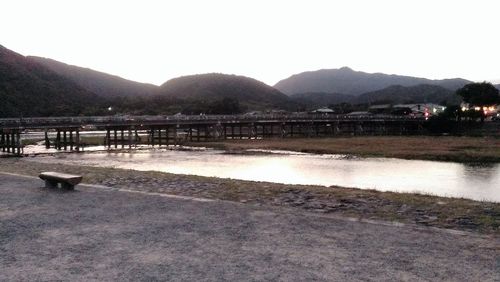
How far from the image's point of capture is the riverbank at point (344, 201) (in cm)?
906

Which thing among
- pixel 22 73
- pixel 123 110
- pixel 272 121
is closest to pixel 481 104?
pixel 272 121

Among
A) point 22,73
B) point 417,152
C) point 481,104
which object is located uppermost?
point 22,73

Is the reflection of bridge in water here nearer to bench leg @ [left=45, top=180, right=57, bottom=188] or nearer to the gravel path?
A: bench leg @ [left=45, top=180, right=57, bottom=188]

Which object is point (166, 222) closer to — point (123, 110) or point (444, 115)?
point (444, 115)

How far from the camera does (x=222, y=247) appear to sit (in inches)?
266

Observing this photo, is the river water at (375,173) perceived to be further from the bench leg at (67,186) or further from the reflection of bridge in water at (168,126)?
the reflection of bridge in water at (168,126)

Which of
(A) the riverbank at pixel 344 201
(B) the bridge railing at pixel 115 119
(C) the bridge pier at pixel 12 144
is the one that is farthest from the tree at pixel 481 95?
(A) the riverbank at pixel 344 201

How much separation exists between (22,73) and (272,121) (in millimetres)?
97341

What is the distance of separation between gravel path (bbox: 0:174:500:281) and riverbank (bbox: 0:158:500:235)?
923 millimetres

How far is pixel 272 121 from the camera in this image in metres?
74.9

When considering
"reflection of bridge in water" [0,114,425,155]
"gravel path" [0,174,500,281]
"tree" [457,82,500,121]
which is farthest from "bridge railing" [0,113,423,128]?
"gravel path" [0,174,500,281]

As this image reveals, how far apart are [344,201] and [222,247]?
17.3 feet

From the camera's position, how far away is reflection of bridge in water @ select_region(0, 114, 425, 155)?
164ft

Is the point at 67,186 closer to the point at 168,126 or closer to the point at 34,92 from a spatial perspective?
the point at 168,126
